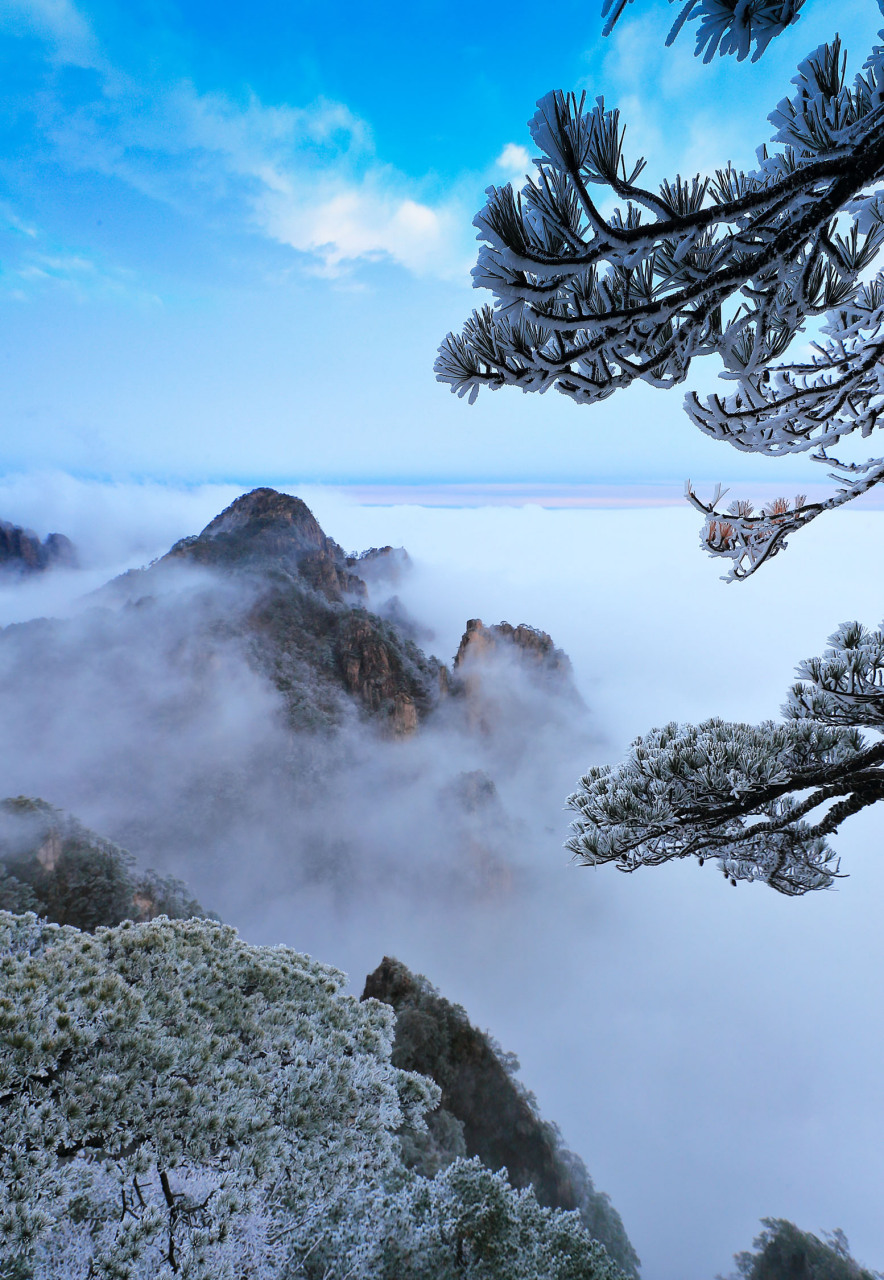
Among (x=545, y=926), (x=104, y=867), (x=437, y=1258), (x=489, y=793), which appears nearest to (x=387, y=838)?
(x=489, y=793)

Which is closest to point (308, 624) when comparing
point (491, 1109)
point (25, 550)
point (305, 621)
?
point (305, 621)

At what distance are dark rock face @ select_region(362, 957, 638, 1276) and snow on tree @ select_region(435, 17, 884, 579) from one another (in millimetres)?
16207

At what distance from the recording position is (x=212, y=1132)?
3428 mm

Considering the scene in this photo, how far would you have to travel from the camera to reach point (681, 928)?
5203 cm

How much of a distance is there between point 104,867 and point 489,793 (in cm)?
3028

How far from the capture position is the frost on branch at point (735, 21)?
1.11 m

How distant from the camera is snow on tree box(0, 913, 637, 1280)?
3.03 meters

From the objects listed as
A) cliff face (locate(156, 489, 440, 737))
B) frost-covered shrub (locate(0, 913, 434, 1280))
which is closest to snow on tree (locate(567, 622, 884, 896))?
frost-covered shrub (locate(0, 913, 434, 1280))

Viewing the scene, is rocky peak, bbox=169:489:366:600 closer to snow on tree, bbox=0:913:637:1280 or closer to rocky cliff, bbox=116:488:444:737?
rocky cliff, bbox=116:488:444:737

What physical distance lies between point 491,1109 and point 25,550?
67.2 m

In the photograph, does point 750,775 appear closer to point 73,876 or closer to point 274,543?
point 73,876

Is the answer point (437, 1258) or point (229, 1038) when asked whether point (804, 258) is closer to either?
point (229, 1038)

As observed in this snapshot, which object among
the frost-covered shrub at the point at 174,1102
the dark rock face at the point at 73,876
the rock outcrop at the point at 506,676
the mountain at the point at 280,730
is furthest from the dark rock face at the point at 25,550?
the frost-covered shrub at the point at 174,1102

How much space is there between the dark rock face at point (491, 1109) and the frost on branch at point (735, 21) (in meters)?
16.9
